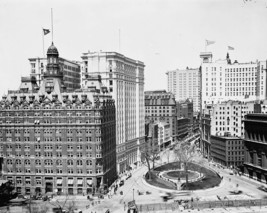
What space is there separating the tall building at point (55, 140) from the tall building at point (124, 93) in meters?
17.6

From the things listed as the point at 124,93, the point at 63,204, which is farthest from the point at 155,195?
the point at 124,93

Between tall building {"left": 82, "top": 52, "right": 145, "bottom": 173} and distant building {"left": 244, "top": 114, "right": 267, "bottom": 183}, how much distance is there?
181ft

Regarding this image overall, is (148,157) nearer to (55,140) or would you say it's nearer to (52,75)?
(55,140)

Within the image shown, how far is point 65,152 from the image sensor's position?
4688 inches

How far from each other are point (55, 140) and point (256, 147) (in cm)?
7955

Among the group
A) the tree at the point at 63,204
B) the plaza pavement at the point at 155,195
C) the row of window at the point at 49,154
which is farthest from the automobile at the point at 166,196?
the tree at the point at 63,204

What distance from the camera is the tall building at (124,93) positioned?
146 meters

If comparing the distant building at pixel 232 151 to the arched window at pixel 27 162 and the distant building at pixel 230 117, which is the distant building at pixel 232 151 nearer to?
the distant building at pixel 230 117

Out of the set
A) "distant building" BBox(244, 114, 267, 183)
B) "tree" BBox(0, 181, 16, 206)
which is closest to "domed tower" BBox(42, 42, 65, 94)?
"tree" BBox(0, 181, 16, 206)

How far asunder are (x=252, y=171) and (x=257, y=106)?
127 ft

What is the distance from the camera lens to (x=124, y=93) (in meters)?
158

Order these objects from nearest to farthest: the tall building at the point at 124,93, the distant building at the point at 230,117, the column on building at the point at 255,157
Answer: the column on building at the point at 255,157
the tall building at the point at 124,93
the distant building at the point at 230,117

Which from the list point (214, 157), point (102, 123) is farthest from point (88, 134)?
point (214, 157)

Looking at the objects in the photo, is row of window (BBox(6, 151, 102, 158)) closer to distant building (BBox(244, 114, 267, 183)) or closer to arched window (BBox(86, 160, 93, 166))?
arched window (BBox(86, 160, 93, 166))
